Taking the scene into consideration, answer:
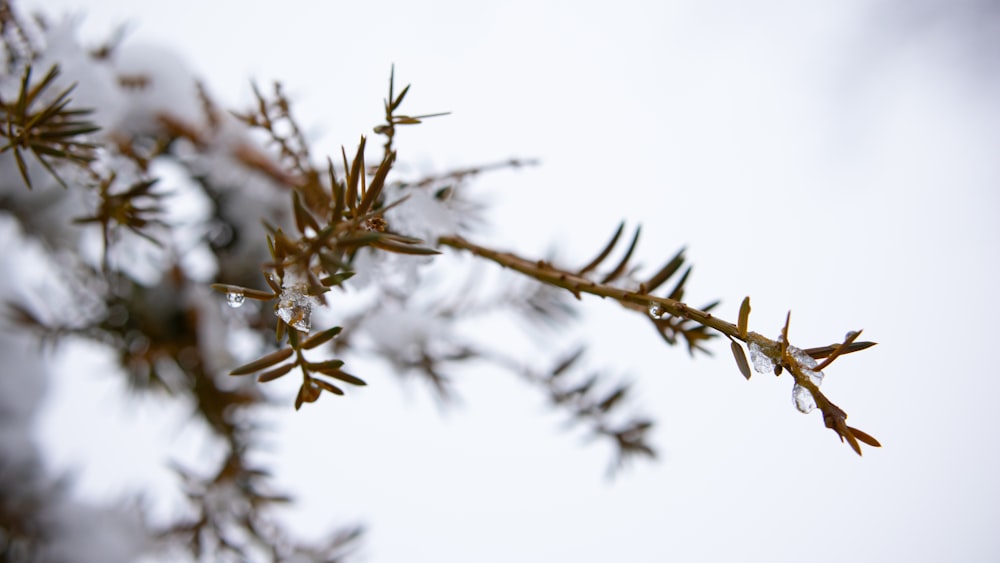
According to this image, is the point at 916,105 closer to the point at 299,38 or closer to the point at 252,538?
the point at 299,38

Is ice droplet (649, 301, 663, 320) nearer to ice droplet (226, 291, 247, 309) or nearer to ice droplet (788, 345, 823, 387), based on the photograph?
ice droplet (788, 345, 823, 387)

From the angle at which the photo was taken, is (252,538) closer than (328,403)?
Yes

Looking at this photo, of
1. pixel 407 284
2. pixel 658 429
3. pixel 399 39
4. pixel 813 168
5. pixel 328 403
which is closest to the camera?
pixel 407 284

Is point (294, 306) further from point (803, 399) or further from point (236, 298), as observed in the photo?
point (803, 399)

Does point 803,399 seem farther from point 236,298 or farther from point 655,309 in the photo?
point 236,298

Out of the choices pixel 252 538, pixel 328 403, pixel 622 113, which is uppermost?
pixel 622 113

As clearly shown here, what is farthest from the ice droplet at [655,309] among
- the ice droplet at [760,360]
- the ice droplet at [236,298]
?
the ice droplet at [236,298]

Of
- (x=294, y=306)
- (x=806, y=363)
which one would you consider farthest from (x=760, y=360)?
(x=294, y=306)

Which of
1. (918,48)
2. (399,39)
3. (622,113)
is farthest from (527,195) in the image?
(918,48)
